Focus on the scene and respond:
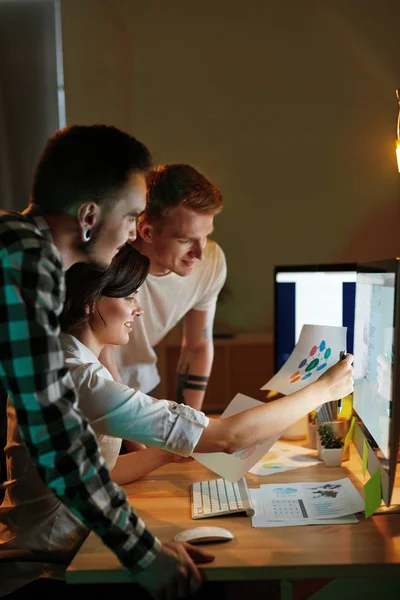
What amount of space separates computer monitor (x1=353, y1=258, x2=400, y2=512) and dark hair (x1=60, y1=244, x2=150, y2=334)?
53 cm

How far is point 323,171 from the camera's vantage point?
3.91m

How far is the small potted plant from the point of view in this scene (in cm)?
167

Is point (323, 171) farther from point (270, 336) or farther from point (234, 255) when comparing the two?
point (270, 336)

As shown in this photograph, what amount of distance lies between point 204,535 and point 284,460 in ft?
1.89

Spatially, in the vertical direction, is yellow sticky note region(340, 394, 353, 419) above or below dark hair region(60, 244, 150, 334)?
below

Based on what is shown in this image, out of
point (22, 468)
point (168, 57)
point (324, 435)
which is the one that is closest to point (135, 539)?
point (22, 468)

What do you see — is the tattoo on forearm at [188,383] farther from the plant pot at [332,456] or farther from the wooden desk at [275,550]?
the wooden desk at [275,550]

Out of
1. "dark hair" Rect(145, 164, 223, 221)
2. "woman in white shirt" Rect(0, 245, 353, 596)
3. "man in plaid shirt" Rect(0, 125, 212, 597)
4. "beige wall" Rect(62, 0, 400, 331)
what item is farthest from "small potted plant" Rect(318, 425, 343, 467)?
"beige wall" Rect(62, 0, 400, 331)

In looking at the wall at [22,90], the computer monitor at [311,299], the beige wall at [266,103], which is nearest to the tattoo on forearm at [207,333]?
the computer monitor at [311,299]

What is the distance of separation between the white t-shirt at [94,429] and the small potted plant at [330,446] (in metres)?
0.54

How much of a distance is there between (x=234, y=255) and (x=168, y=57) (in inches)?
48.3

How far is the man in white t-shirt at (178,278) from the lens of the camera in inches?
78.2

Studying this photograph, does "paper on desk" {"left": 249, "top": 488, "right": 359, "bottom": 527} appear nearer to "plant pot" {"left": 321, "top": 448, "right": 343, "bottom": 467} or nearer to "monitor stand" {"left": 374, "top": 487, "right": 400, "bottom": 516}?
"monitor stand" {"left": 374, "top": 487, "right": 400, "bottom": 516}

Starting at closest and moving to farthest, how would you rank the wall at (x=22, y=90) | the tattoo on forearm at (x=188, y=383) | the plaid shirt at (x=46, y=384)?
1. the plaid shirt at (x=46, y=384)
2. the tattoo on forearm at (x=188, y=383)
3. the wall at (x=22, y=90)
